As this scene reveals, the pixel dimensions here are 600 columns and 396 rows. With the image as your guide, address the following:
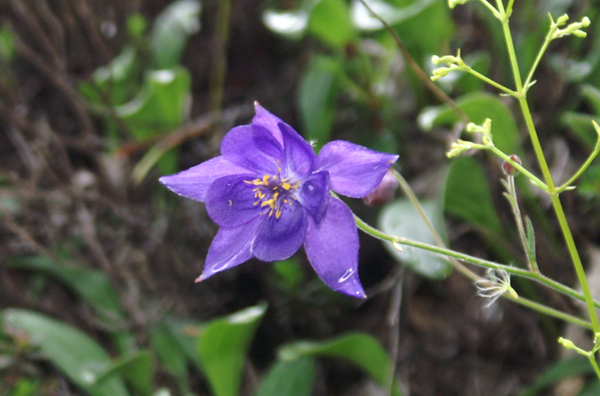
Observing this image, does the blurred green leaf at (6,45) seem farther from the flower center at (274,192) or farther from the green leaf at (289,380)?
the flower center at (274,192)

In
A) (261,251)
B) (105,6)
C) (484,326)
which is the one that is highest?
(261,251)

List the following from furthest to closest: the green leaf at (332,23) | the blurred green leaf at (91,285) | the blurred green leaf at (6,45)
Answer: the blurred green leaf at (6,45), the blurred green leaf at (91,285), the green leaf at (332,23)

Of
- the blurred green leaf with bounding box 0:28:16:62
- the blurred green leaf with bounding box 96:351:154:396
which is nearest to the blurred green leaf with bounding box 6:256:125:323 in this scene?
the blurred green leaf with bounding box 96:351:154:396

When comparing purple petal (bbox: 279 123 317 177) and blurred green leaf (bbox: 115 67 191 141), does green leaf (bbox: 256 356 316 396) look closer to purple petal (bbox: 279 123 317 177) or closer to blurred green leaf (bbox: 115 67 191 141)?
purple petal (bbox: 279 123 317 177)

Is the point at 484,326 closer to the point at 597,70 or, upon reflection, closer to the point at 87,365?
the point at 597,70

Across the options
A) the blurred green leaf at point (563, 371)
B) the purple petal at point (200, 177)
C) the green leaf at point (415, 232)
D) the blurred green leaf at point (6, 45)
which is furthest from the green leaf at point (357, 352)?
the blurred green leaf at point (6, 45)

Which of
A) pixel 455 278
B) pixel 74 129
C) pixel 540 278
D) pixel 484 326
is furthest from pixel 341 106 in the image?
pixel 540 278
